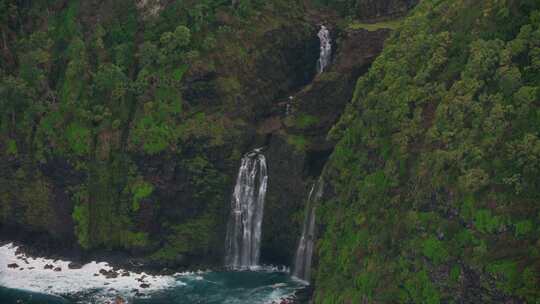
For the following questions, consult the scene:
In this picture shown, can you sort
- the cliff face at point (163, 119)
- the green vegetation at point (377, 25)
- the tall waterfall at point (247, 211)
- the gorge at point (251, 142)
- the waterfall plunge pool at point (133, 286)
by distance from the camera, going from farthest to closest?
the green vegetation at point (377, 25), the cliff face at point (163, 119), the tall waterfall at point (247, 211), the waterfall plunge pool at point (133, 286), the gorge at point (251, 142)

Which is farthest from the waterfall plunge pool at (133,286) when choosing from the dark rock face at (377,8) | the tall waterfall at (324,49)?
the dark rock face at (377,8)

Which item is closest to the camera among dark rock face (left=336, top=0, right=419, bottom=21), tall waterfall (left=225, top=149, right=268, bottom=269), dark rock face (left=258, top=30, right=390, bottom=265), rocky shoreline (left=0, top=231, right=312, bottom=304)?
dark rock face (left=258, top=30, right=390, bottom=265)

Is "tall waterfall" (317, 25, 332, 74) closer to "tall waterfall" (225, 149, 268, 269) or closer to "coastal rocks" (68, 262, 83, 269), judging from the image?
"tall waterfall" (225, 149, 268, 269)

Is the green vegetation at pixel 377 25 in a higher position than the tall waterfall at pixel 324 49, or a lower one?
higher

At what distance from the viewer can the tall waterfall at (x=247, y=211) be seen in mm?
74562

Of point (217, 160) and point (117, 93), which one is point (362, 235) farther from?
point (117, 93)

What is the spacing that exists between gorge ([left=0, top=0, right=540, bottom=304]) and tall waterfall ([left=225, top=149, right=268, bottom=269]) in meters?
0.19

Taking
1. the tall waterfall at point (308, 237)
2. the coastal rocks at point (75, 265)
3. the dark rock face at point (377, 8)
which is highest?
the dark rock face at point (377, 8)

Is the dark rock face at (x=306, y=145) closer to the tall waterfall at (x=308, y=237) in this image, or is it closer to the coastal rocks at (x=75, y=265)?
the tall waterfall at (x=308, y=237)

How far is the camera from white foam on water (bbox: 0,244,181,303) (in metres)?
70.6

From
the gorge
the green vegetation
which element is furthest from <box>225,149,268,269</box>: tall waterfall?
the green vegetation

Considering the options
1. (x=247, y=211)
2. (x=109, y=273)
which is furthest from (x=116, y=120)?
(x=247, y=211)

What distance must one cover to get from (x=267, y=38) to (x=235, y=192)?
16354 millimetres

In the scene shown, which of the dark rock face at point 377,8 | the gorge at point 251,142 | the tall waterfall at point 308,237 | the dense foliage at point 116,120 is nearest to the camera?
the gorge at point 251,142
